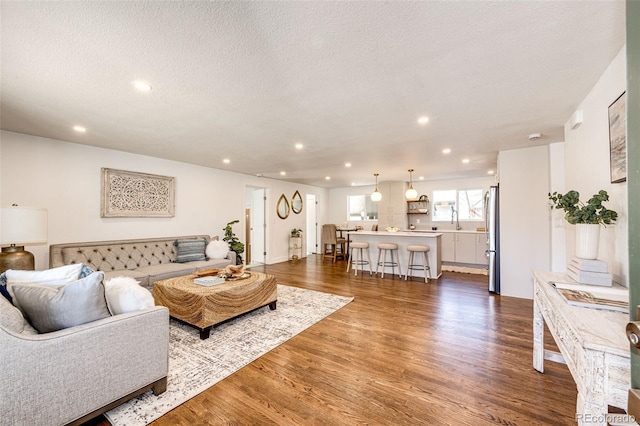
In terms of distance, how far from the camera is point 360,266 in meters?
6.27

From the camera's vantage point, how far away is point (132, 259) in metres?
4.17

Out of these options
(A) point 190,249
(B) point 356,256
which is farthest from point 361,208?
(A) point 190,249

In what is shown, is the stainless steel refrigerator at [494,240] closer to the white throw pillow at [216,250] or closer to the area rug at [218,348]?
the area rug at [218,348]

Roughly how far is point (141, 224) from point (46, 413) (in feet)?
12.4

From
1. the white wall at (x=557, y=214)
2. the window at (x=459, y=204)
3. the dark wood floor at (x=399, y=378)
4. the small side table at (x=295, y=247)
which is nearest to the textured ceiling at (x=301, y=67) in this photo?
the white wall at (x=557, y=214)

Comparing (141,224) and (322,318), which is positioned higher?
(141,224)

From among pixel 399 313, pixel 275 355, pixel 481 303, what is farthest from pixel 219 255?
pixel 481 303

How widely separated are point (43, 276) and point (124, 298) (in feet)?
1.86

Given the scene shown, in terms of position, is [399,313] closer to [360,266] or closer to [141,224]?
[360,266]

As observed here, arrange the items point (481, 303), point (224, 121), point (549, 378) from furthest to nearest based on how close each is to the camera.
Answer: point (481, 303) < point (224, 121) < point (549, 378)

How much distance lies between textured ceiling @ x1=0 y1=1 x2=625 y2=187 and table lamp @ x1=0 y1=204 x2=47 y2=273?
3.48 feet

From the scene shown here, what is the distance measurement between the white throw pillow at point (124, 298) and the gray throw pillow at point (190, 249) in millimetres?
2896

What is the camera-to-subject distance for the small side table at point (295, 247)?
26.5ft

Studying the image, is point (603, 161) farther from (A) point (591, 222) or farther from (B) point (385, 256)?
(B) point (385, 256)
